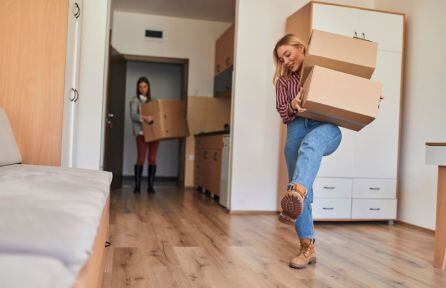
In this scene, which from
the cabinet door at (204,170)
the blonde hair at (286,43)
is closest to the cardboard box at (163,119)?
the cabinet door at (204,170)

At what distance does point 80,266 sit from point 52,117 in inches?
72.6

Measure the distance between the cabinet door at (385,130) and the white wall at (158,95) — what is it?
14.0 ft

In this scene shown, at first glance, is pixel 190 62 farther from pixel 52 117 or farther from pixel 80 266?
pixel 80 266

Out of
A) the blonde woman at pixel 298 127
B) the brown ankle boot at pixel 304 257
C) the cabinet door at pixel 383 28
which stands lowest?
the brown ankle boot at pixel 304 257

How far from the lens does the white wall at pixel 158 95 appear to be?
7766mm

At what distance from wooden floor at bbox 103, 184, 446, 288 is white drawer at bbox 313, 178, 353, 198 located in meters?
0.26

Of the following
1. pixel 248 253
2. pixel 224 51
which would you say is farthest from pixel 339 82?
pixel 224 51

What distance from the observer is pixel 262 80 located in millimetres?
4184

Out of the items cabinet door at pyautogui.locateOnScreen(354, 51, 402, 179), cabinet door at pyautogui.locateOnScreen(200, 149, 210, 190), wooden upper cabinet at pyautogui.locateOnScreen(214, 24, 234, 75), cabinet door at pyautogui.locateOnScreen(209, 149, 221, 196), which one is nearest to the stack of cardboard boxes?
cabinet door at pyautogui.locateOnScreen(354, 51, 402, 179)

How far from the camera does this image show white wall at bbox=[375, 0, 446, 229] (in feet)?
11.5

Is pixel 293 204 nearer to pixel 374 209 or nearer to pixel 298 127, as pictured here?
pixel 298 127

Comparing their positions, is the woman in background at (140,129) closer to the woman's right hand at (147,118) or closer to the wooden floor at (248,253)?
the woman's right hand at (147,118)

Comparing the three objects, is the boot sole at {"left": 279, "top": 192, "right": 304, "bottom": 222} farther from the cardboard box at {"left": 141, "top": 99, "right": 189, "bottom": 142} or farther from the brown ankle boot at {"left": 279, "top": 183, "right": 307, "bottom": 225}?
the cardboard box at {"left": 141, "top": 99, "right": 189, "bottom": 142}

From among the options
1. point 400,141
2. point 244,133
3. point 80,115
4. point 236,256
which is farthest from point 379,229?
point 80,115
